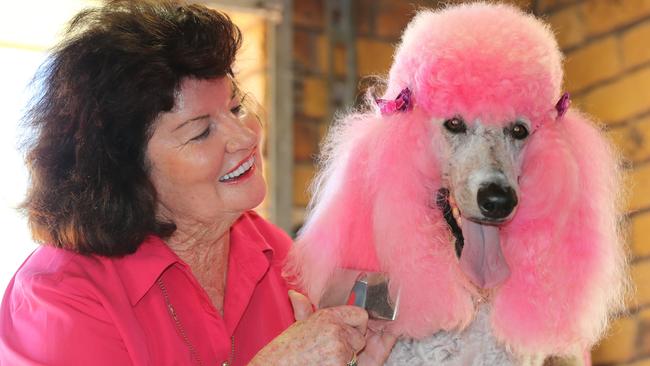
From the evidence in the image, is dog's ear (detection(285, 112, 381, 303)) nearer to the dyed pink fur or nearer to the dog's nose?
the dyed pink fur

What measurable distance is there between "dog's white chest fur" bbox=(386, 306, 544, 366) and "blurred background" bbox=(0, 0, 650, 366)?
28.3 inches

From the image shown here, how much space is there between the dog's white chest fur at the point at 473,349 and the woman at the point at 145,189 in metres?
0.08

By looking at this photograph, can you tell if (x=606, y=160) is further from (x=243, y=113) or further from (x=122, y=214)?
(x=122, y=214)

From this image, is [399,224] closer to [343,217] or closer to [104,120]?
[343,217]

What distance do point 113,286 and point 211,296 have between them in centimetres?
17

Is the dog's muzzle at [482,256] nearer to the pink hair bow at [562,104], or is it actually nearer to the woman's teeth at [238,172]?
the pink hair bow at [562,104]

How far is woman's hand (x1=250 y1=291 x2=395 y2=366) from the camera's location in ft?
3.96

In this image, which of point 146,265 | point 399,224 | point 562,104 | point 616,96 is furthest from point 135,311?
point 616,96

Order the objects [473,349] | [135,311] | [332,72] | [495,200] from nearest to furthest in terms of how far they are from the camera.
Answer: [495,200] < [473,349] < [135,311] < [332,72]

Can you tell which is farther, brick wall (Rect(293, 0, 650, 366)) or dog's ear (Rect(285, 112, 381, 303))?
brick wall (Rect(293, 0, 650, 366))

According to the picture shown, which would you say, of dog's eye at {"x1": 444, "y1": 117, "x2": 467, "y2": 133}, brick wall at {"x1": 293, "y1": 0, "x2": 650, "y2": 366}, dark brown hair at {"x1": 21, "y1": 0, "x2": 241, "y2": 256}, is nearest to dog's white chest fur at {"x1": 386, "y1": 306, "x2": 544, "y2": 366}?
dog's eye at {"x1": 444, "y1": 117, "x2": 467, "y2": 133}

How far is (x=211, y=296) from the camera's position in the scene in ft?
4.54

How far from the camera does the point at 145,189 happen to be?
1323 mm

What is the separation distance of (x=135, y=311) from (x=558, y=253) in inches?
22.4
